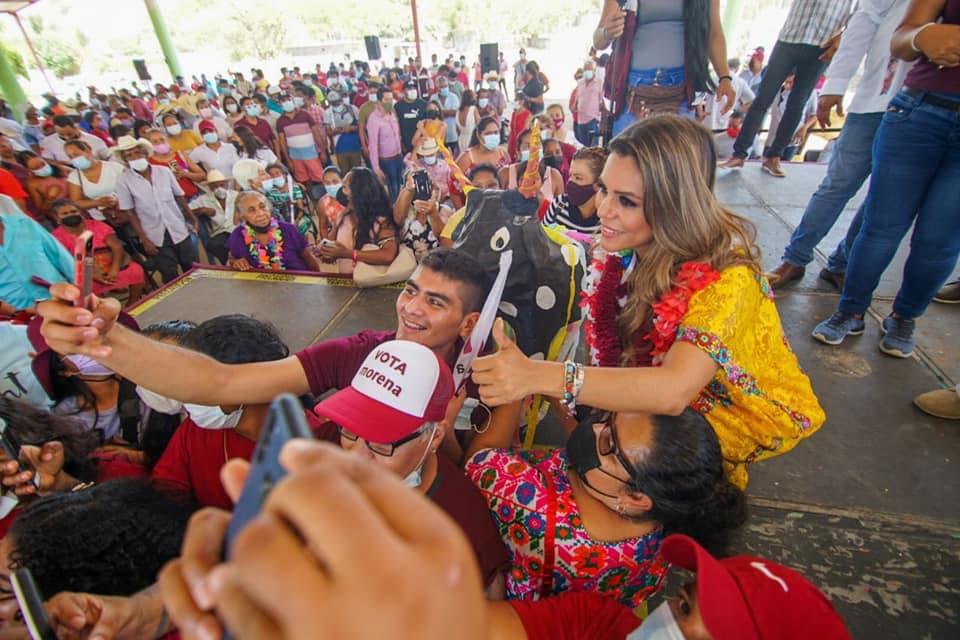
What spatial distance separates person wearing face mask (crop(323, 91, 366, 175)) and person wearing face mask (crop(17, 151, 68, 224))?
13.4ft

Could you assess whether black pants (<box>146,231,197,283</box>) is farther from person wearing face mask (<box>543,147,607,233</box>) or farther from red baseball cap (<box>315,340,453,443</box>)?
red baseball cap (<box>315,340,453,443</box>)

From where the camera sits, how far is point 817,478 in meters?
2.20

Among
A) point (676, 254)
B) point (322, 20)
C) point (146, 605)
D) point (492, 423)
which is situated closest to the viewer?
point (146, 605)

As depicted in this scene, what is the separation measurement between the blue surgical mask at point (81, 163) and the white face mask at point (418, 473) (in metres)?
5.97

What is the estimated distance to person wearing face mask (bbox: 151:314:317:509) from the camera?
69.3 inches

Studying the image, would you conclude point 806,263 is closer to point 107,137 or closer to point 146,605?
point 146,605

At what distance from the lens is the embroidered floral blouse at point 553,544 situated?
1398 mm

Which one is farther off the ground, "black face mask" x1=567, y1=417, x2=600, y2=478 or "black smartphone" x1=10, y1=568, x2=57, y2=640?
"black smartphone" x1=10, y1=568, x2=57, y2=640

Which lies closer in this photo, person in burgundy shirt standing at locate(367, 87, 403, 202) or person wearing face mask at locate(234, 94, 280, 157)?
person in burgundy shirt standing at locate(367, 87, 403, 202)

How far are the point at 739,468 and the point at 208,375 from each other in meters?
1.98

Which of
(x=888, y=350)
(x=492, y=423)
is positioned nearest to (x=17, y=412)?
(x=492, y=423)

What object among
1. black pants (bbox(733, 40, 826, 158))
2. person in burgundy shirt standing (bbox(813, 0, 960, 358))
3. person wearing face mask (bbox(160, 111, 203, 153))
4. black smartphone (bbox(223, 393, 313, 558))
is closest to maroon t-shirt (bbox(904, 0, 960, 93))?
person in burgundy shirt standing (bbox(813, 0, 960, 358))

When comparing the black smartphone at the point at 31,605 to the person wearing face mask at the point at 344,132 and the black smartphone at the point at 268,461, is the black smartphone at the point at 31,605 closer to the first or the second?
the black smartphone at the point at 268,461

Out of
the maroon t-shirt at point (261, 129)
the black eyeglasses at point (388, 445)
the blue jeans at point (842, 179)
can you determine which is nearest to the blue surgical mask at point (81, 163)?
the maroon t-shirt at point (261, 129)
